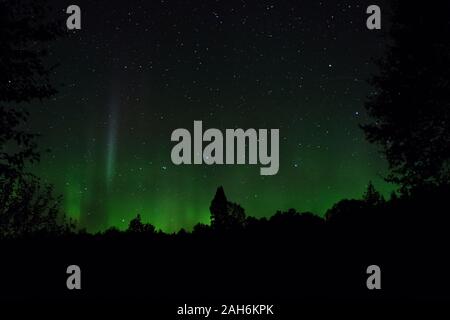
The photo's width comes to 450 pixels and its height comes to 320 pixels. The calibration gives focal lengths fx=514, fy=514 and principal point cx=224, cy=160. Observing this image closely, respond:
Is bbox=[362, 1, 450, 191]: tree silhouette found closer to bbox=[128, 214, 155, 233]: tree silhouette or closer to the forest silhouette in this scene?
the forest silhouette

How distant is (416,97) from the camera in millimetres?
18234

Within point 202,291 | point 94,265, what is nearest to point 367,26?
point 202,291

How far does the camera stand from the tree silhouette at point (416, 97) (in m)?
17.9

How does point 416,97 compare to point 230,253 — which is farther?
point 416,97

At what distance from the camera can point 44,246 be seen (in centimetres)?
1148

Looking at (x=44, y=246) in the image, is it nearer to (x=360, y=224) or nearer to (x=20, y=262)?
(x=20, y=262)

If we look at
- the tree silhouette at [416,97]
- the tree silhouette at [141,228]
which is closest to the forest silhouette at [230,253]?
the tree silhouette at [141,228]

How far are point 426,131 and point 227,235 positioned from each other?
10.3m

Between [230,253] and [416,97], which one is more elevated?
[416,97]

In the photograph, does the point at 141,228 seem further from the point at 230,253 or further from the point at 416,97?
the point at 416,97

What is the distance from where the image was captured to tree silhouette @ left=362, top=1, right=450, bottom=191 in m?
17.9

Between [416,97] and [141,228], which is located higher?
[416,97]

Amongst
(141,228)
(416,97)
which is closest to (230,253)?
(141,228)
